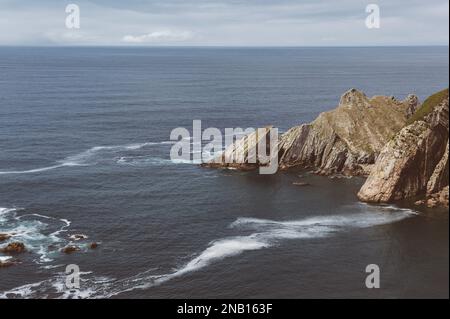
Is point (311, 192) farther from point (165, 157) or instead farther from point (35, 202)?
point (35, 202)

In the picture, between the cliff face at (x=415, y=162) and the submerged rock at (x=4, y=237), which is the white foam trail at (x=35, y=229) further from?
the cliff face at (x=415, y=162)

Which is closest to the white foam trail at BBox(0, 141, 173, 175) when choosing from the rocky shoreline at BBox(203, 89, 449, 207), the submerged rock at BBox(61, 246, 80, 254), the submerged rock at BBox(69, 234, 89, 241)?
the rocky shoreline at BBox(203, 89, 449, 207)

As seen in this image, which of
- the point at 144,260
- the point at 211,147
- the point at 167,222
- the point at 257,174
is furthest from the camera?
the point at 211,147

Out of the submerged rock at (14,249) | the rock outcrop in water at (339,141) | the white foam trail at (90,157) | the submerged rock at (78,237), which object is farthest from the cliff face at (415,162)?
the white foam trail at (90,157)

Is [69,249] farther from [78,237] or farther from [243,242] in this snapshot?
[243,242]

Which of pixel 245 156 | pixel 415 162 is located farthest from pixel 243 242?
pixel 245 156

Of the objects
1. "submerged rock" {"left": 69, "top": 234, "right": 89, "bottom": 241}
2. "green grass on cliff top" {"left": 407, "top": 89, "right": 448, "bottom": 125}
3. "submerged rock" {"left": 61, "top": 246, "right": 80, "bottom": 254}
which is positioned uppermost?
"green grass on cliff top" {"left": 407, "top": 89, "right": 448, "bottom": 125}

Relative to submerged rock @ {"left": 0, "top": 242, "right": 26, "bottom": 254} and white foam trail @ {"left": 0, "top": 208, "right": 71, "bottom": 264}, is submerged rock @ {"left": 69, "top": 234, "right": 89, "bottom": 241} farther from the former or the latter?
submerged rock @ {"left": 0, "top": 242, "right": 26, "bottom": 254}
